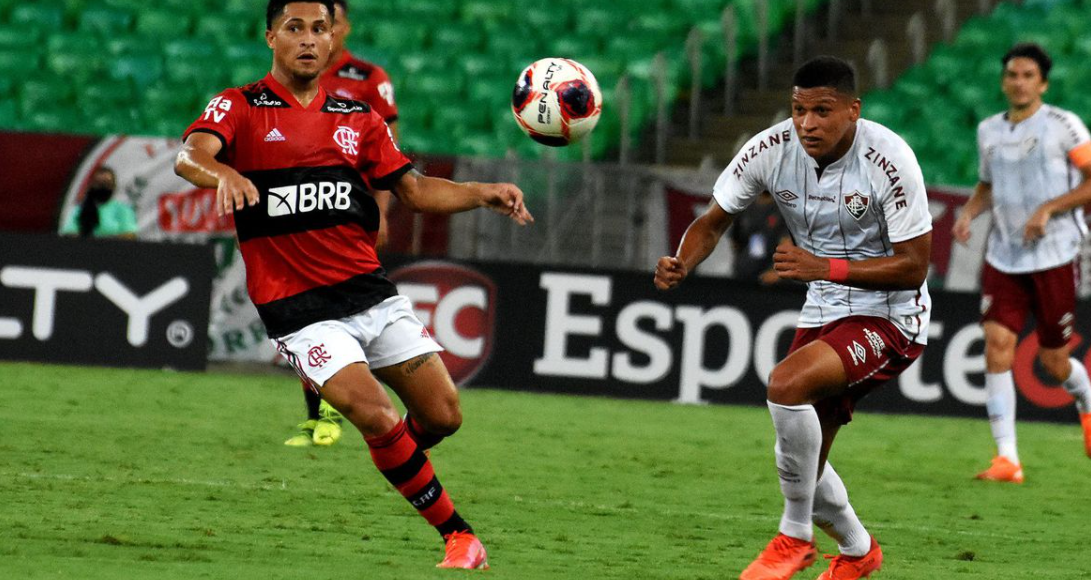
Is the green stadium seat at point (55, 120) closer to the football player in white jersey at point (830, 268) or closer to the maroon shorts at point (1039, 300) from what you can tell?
the maroon shorts at point (1039, 300)

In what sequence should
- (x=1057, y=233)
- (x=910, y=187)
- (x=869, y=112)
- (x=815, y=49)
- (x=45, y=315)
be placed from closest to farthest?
1. (x=910, y=187)
2. (x=1057, y=233)
3. (x=45, y=315)
4. (x=869, y=112)
5. (x=815, y=49)

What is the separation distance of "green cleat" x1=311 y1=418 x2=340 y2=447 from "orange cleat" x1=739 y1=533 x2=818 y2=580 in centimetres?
417

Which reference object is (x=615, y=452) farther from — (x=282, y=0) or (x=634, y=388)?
(x=282, y=0)

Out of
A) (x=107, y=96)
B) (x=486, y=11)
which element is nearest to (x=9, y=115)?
(x=107, y=96)

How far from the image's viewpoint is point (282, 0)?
6.51 metres

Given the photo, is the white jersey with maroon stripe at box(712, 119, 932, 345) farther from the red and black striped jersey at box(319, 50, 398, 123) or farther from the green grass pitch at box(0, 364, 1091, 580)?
the red and black striped jersey at box(319, 50, 398, 123)

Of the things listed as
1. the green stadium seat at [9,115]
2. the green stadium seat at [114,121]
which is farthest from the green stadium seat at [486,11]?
the green stadium seat at [9,115]

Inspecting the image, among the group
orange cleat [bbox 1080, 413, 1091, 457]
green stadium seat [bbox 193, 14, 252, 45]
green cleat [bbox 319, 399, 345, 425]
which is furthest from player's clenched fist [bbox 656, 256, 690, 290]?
green stadium seat [bbox 193, 14, 252, 45]

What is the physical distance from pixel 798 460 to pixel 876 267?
0.77 metres

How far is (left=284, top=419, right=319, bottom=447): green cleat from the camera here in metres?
9.85

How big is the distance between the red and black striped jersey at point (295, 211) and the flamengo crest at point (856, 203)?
5.96 feet

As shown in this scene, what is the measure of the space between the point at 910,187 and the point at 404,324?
6.56 ft

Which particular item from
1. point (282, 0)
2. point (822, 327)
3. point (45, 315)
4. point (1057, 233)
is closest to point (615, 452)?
point (1057, 233)

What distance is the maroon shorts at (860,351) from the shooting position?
20.6 ft
